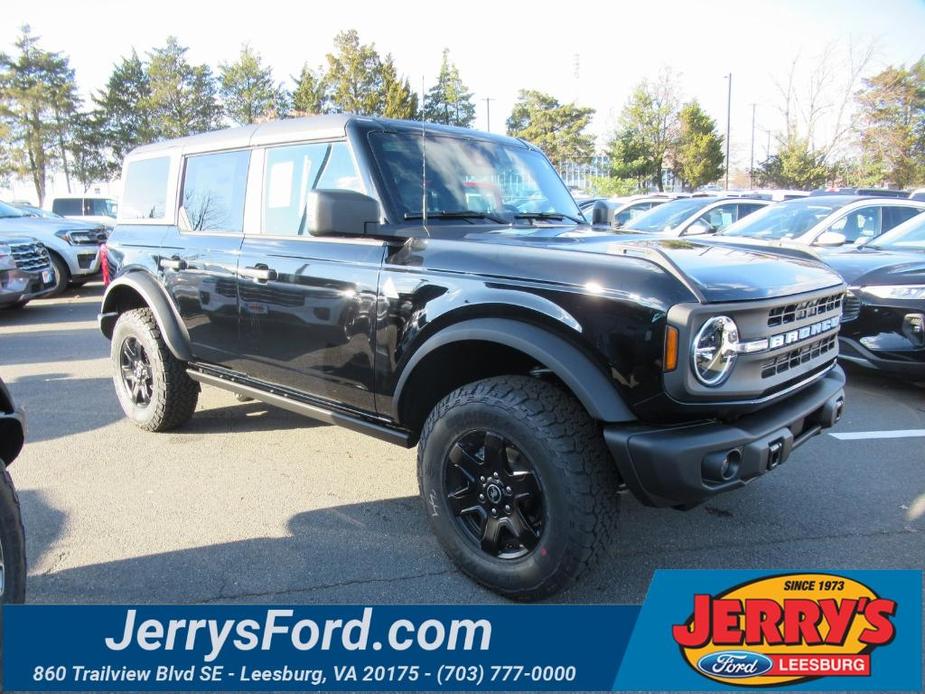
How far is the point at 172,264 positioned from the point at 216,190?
54 cm

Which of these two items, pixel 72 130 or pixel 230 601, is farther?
pixel 72 130

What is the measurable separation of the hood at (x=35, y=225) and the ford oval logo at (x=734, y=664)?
12.4 meters

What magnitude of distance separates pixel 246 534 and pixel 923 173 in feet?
147

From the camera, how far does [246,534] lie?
129 inches

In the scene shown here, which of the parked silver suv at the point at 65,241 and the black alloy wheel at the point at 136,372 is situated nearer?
the black alloy wheel at the point at 136,372

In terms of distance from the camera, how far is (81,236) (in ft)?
39.3

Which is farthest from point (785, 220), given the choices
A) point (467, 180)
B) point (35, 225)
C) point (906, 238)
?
point (35, 225)

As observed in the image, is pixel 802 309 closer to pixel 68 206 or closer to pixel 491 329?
pixel 491 329

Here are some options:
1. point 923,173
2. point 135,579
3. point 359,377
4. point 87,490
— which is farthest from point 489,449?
point 923,173

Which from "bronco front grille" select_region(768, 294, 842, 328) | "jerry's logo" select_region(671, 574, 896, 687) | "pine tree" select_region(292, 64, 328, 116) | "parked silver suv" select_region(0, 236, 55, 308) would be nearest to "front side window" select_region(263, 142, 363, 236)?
"bronco front grille" select_region(768, 294, 842, 328)

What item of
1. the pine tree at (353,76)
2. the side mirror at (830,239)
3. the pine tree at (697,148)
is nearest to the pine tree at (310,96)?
the pine tree at (353,76)

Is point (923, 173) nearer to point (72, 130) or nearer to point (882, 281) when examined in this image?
point (882, 281)

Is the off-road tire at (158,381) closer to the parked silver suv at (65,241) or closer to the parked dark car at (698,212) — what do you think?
the parked dark car at (698,212)

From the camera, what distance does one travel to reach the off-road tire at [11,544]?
206cm
